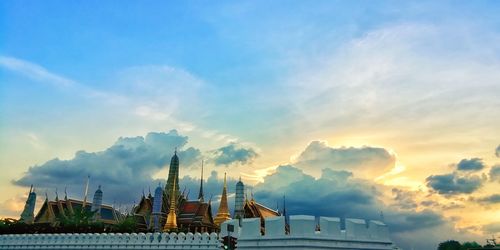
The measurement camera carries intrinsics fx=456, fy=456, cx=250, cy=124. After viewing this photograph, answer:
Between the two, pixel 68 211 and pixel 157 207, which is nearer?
pixel 68 211

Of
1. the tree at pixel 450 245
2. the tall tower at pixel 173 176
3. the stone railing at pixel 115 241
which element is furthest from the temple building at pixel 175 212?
the tree at pixel 450 245

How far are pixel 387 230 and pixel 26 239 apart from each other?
2397 centimetres

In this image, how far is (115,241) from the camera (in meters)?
26.4

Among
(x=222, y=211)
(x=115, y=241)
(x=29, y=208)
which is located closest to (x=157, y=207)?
(x=222, y=211)

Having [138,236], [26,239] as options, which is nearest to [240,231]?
[138,236]

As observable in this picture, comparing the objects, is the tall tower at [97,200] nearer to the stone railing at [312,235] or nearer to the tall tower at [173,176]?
the tall tower at [173,176]

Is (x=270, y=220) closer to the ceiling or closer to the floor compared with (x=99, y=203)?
closer to the floor

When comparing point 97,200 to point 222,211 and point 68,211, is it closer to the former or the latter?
point 68,211

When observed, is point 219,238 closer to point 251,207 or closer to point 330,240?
point 330,240

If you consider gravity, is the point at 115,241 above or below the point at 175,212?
below

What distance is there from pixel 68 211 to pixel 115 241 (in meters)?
41.8

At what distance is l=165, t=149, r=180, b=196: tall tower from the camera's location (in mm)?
73631

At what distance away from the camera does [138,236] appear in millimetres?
25812

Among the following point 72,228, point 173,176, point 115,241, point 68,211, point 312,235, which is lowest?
point 115,241
